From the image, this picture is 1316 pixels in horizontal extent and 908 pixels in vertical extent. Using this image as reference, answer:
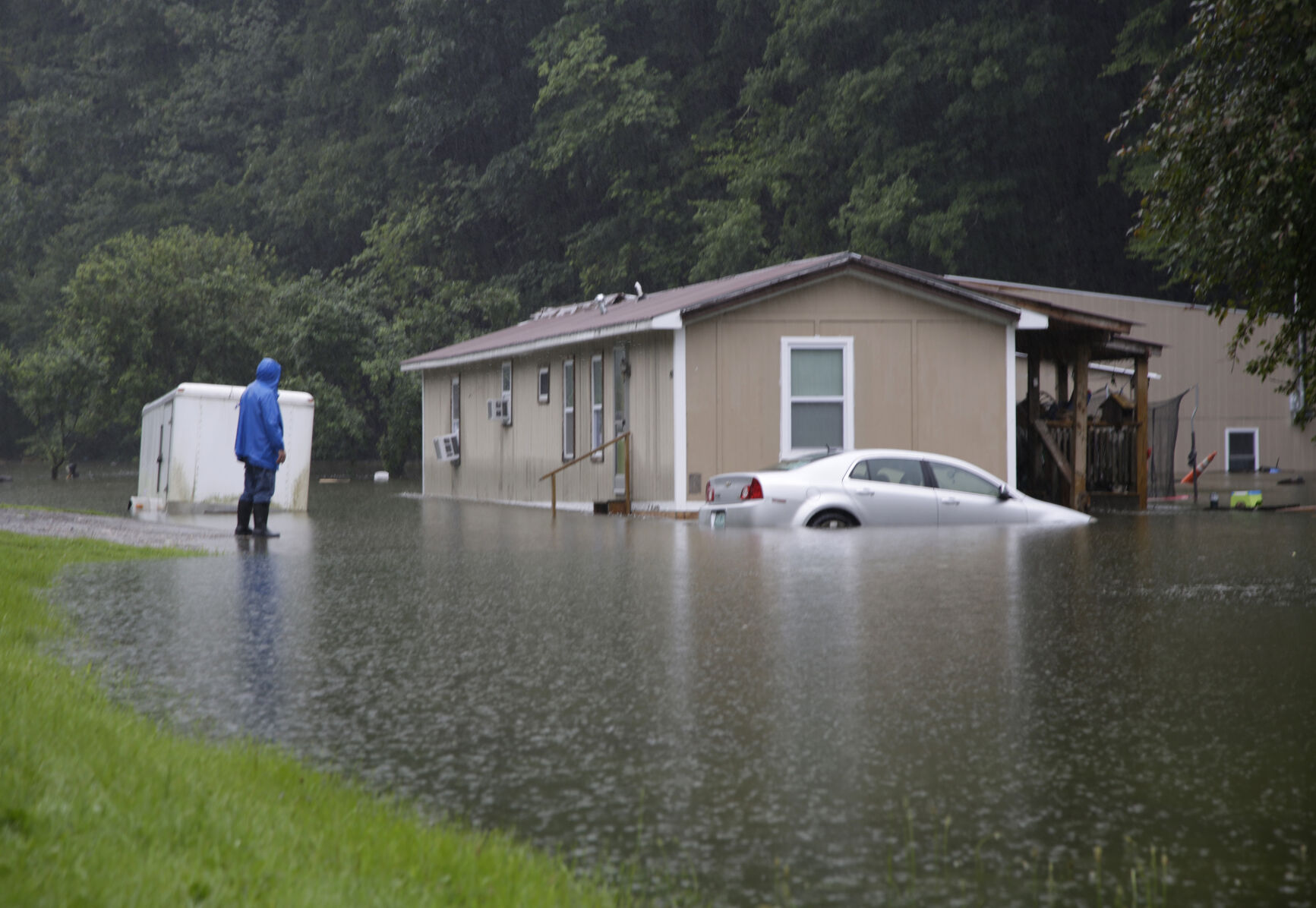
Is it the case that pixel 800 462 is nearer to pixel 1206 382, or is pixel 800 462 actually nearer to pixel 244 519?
pixel 244 519

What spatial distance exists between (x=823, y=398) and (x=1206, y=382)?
17736 millimetres

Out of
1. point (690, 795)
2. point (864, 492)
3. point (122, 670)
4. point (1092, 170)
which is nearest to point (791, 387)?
point (864, 492)

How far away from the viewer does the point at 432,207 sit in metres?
58.7

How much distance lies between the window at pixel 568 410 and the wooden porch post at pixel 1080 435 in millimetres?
8785

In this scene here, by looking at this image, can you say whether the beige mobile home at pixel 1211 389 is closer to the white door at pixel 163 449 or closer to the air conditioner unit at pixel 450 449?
the air conditioner unit at pixel 450 449

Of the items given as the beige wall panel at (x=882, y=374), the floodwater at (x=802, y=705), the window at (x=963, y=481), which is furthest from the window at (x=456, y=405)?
the floodwater at (x=802, y=705)

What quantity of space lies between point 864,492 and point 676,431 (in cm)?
524

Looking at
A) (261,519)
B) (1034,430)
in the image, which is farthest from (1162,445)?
(261,519)

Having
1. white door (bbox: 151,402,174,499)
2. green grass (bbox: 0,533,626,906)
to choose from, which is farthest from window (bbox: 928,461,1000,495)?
green grass (bbox: 0,533,626,906)

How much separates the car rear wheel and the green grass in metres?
13.5

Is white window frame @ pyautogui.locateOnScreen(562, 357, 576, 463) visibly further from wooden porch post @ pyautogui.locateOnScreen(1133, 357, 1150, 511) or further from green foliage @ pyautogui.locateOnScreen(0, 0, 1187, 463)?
green foliage @ pyautogui.locateOnScreen(0, 0, 1187, 463)

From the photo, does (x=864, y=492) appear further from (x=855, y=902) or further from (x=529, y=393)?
(x=855, y=902)

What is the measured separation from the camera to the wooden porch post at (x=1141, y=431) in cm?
2577

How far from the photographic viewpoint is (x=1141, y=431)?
26.4m
